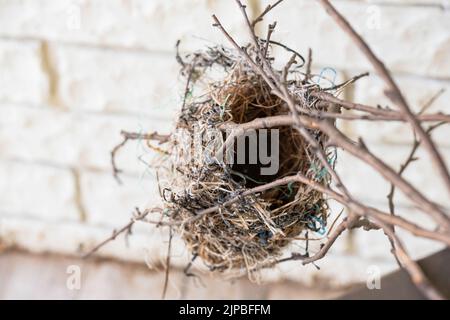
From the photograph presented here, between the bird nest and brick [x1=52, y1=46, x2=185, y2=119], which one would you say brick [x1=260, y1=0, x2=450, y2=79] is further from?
the bird nest

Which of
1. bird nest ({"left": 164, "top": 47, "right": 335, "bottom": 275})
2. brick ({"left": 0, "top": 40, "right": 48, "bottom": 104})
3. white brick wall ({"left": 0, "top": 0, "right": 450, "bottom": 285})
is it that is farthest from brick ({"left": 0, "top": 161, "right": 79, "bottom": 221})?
bird nest ({"left": 164, "top": 47, "right": 335, "bottom": 275})

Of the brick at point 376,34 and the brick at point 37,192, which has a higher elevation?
the brick at point 376,34


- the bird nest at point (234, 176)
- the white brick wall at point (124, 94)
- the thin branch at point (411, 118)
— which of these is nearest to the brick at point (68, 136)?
the white brick wall at point (124, 94)

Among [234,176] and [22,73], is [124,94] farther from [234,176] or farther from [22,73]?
[234,176]

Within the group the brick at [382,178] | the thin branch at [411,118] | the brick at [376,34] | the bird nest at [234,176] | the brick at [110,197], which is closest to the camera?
the thin branch at [411,118]

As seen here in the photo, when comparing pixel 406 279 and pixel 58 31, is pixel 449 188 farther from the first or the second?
pixel 58 31

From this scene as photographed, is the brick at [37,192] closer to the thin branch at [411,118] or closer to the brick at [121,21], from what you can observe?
the brick at [121,21]

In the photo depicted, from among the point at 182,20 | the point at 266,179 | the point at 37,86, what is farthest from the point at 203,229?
the point at 37,86
